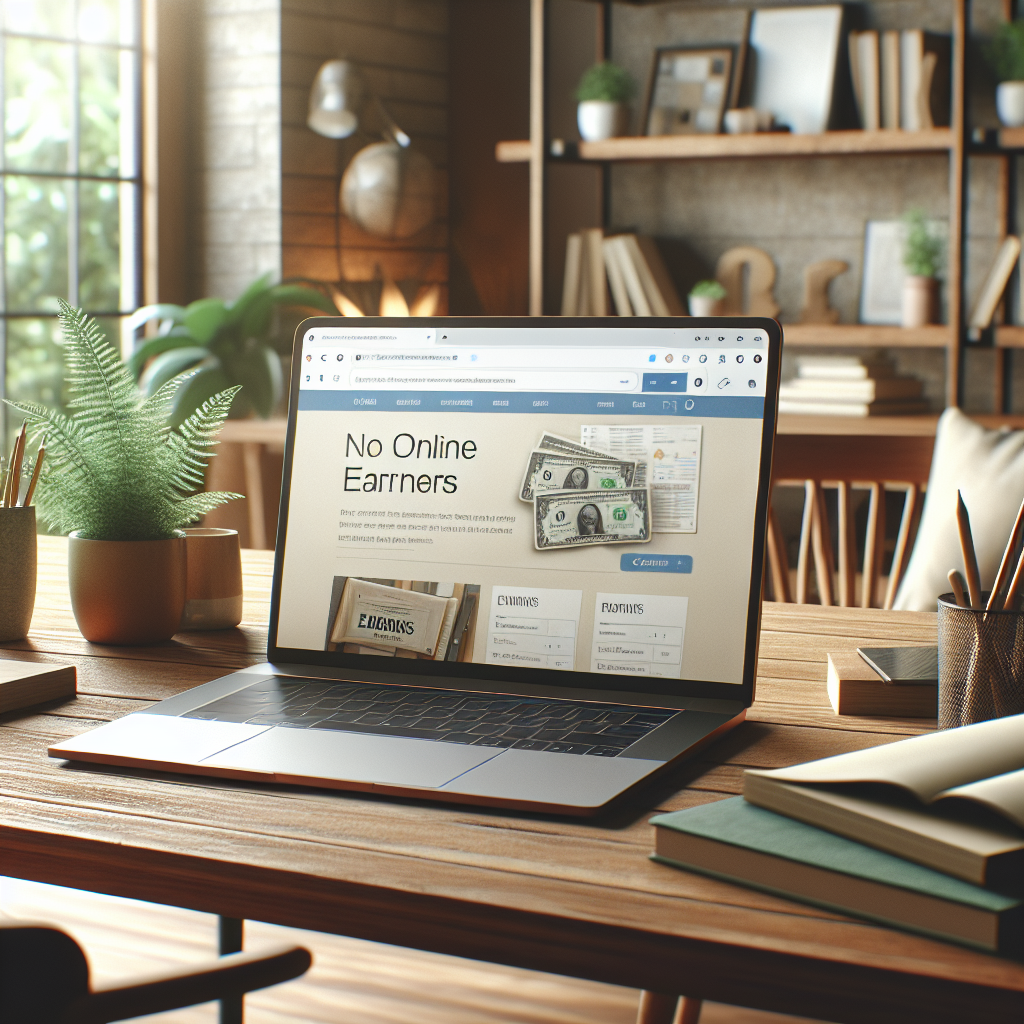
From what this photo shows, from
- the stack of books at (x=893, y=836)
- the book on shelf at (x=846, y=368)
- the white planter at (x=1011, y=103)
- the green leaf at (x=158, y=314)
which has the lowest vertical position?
the stack of books at (x=893, y=836)

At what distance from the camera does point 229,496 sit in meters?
1.19

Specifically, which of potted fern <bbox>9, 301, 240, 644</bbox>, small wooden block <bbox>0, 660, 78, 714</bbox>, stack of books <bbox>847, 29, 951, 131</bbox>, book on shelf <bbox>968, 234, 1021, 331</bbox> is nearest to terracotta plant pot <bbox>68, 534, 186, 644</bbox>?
potted fern <bbox>9, 301, 240, 644</bbox>

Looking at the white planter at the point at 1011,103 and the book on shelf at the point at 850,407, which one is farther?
the book on shelf at the point at 850,407

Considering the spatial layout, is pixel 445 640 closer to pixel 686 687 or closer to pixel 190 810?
pixel 686 687

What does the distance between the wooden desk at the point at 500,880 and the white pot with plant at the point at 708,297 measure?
269cm

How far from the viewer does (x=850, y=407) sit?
323 cm

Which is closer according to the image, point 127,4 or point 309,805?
point 309,805

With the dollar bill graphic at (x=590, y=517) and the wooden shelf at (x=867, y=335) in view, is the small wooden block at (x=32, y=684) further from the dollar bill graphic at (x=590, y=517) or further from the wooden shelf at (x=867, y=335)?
the wooden shelf at (x=867, y=335)

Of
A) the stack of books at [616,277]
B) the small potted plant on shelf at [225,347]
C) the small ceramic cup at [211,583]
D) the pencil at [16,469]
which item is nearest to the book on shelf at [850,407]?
the stack of books at [616,277]

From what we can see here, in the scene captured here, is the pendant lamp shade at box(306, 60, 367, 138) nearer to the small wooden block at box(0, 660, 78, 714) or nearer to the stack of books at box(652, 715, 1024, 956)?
the small wooden block at box(0, 660, 78, 714)

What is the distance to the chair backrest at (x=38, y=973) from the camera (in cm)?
46

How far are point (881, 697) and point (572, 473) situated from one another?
0.28m

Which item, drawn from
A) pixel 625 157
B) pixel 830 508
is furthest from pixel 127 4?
pixel 830 508

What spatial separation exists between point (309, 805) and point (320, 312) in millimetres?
2886
